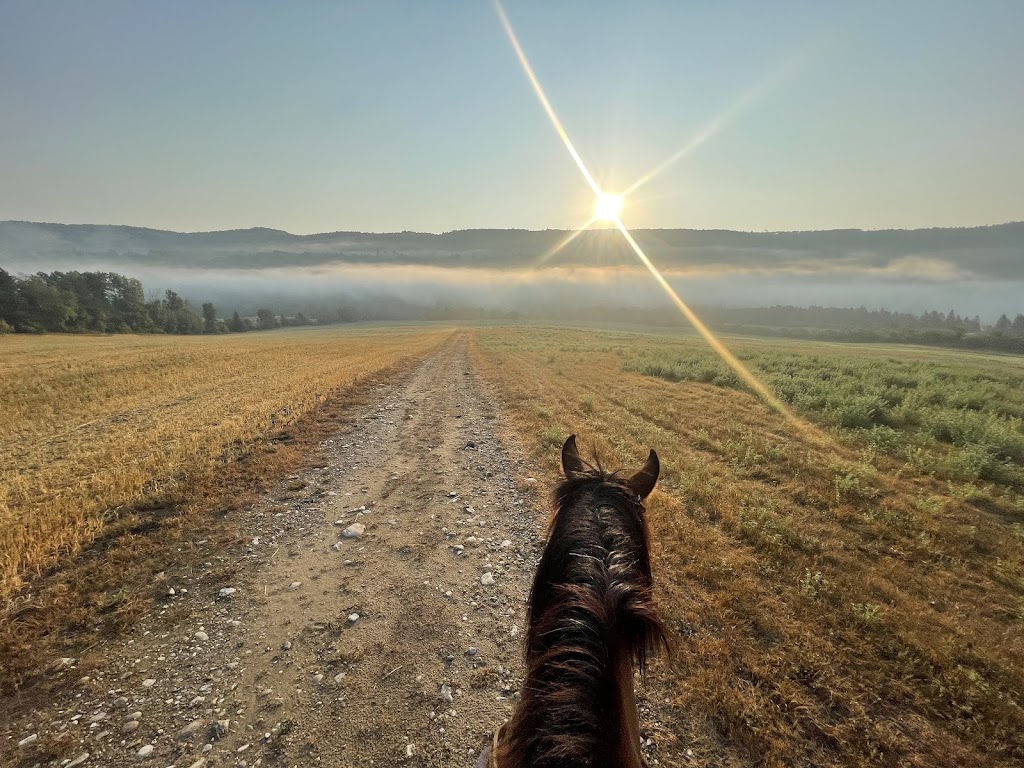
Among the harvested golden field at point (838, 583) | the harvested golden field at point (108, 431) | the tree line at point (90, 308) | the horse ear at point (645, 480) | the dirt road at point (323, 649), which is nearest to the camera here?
the horse ear at point (645, 480)

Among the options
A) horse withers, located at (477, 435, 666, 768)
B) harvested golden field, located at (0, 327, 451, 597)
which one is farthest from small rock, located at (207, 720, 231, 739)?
harvested golden field, located at (0, 327, 451, 597)

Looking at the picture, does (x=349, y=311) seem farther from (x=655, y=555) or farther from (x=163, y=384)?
(x=655, y=555)

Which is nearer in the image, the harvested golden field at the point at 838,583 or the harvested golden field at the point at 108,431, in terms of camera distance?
the harvested golden field at the point at 838,583

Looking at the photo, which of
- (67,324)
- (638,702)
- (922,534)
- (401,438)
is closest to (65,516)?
(401,438)

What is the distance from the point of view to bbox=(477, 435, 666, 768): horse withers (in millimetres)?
1473

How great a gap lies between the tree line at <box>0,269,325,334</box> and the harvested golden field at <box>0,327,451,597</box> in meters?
54.3

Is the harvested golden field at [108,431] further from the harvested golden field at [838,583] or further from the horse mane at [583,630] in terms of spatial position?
the harvested golden field at [838,583]

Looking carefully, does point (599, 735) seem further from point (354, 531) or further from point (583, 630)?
point (354, 531)

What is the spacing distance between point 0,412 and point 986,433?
101 feet

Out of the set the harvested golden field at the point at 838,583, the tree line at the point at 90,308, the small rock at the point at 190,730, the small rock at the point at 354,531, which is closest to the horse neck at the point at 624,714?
the harvested golden field at the point at 838,583

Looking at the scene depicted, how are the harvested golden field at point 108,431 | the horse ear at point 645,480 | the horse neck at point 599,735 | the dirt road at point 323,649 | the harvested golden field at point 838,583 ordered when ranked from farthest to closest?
the harvested golden field at point 108,431, the harvested golden field at point 838,583, the dirt road at point 323,649, the horse ear at point 645,480, the horse neck at point 599,735

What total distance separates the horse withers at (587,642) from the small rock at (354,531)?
16.0 feet

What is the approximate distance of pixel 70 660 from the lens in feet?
13.1

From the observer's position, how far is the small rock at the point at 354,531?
6561 mm
